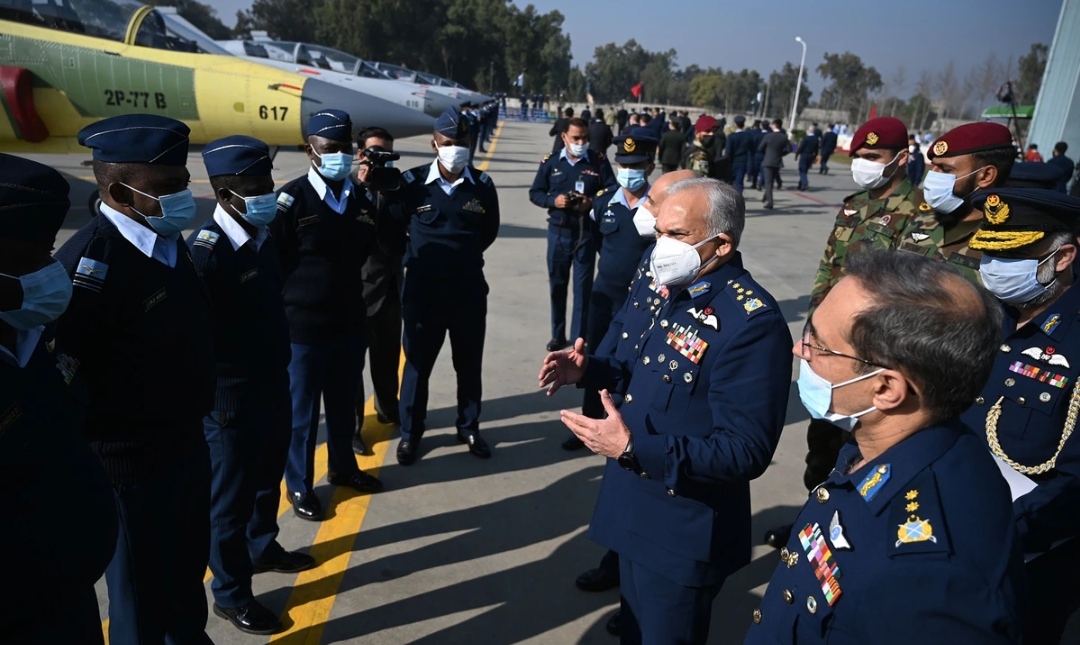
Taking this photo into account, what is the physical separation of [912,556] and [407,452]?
358 cm

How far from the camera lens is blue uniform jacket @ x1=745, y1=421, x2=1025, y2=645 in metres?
1.12

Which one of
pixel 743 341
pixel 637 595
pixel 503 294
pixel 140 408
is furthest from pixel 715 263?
pixel 503 294

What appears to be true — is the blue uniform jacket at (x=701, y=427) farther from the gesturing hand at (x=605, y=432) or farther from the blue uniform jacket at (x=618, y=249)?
the blue uniform jacket at (x=618, y=249)

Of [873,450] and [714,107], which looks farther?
[714,107]

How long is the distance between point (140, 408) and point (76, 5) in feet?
27.7

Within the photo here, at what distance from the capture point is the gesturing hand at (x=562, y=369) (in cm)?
244

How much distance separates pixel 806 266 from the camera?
10.2 m

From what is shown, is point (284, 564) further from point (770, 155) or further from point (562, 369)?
point (770, 155)

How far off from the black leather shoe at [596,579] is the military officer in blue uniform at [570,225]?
2.99 meters

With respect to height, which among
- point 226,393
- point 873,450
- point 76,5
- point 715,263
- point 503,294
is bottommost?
point 503,294

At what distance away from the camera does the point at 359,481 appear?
402 cm

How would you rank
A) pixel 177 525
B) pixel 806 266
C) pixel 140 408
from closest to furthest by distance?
pixel 140 408
pixel 177 525
pixel 806 266

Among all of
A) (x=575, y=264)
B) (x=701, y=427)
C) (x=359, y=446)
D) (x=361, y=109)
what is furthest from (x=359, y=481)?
(x=361, y=109)

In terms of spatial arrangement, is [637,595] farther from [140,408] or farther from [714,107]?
[714,107]
